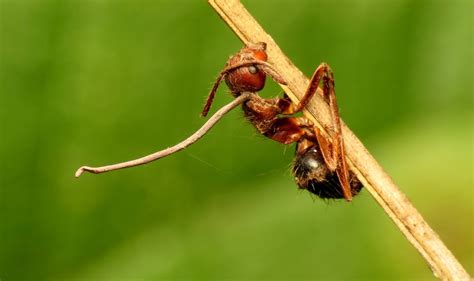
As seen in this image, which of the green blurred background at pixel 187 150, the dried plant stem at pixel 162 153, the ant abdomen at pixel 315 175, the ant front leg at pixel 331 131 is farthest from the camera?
the green blurred background at pixel 187 150

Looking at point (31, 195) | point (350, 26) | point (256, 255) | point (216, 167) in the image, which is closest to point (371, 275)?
point (256, 255)

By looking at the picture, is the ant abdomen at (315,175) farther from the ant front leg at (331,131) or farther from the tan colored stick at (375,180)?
the tan colored stick at (375,180)

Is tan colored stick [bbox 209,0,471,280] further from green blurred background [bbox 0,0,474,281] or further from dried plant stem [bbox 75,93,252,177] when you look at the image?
green blurred background [bbox 0,0,474,281]

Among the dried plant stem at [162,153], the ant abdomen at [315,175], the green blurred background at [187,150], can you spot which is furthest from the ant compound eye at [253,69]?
the green blurred background at [187,150]

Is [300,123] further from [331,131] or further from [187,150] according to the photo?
[187,150]

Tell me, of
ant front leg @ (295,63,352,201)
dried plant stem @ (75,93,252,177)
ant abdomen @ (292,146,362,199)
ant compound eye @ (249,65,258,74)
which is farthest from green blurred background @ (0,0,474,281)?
dried plant stem @ (75,93,252,177)

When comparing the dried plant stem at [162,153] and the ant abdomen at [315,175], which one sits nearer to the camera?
the dried plant stem at [162,153]
